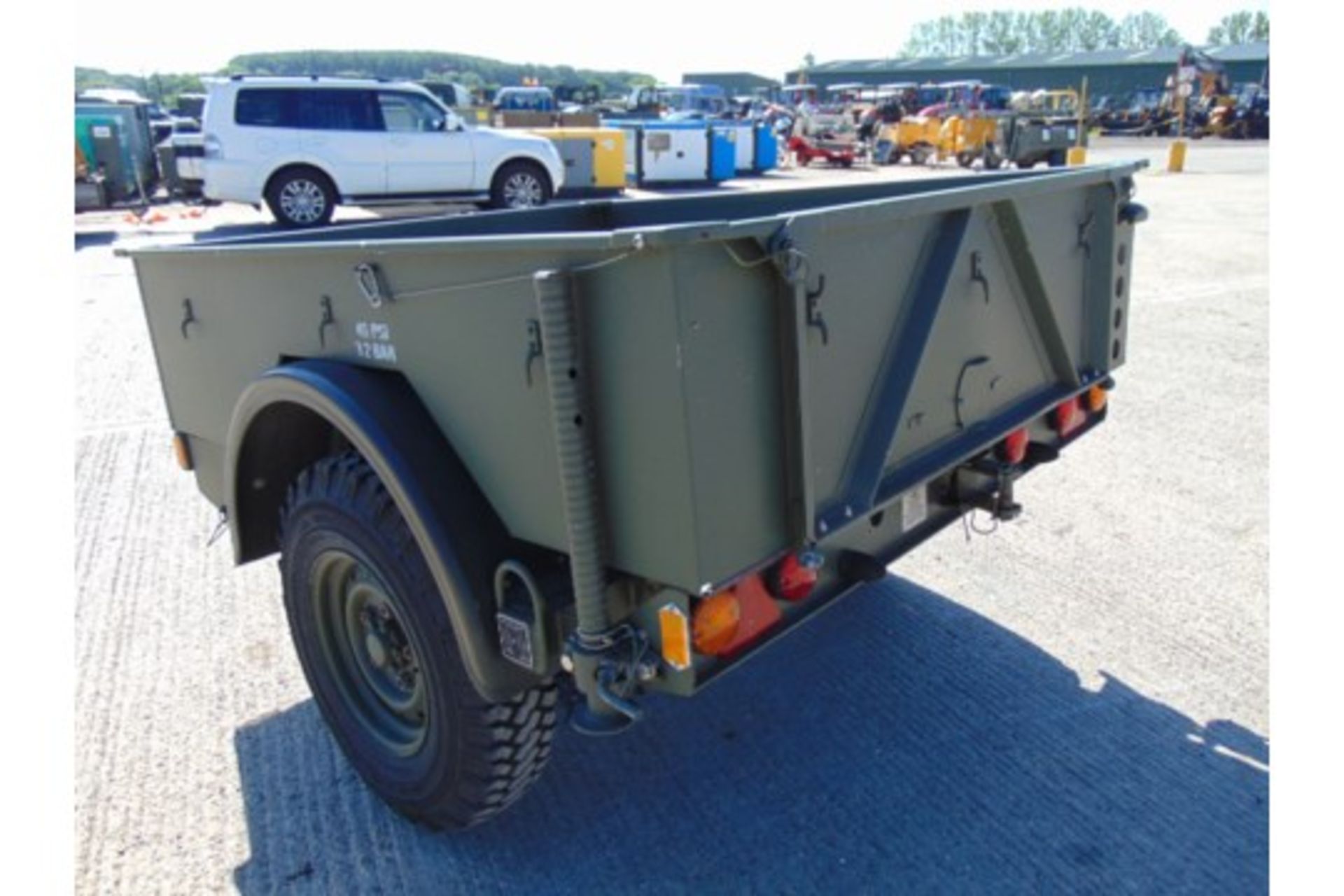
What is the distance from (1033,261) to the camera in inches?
111

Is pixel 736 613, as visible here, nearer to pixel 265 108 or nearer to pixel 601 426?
pixel 601 426

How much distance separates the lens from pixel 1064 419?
3309mm

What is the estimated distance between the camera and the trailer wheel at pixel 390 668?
94.7 inches

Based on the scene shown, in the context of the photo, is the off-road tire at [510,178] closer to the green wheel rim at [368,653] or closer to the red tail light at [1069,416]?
the red tail light at [1069,416]

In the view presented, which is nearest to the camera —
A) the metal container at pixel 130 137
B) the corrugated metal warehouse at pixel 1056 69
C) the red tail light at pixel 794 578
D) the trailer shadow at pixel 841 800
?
the red tail light at pixel 794 578

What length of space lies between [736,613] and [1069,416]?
176 cm

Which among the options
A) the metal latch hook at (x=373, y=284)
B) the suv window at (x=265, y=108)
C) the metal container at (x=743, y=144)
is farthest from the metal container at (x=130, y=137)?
the metal latch hook at (x=373, y=284)

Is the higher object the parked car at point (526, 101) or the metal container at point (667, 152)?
the parked car at point (526, 101)

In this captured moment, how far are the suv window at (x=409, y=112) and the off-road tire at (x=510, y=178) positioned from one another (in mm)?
1217

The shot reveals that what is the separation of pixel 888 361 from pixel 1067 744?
1437 millimetres

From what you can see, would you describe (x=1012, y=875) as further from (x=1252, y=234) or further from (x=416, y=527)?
(x=1252, y=234)

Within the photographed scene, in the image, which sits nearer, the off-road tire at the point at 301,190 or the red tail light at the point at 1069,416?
the red tail light at the point at 1069,416

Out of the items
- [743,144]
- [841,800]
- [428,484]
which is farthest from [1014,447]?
[743,144]

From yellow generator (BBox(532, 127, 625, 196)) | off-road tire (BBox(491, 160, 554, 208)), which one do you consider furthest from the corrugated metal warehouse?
off-road tire (BBox(491, 160, 554, 208))
